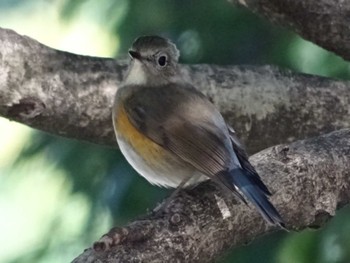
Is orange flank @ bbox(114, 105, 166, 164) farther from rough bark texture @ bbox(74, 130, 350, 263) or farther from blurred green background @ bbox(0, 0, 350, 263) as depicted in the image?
blurred green background @ bbox(0, 0, 350, 263)

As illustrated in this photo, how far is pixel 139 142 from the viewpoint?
8.51ft

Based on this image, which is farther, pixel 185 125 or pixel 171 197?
pixel 185 125

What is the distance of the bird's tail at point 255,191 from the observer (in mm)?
2244

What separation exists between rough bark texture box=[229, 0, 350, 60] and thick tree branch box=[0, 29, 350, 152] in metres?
0.10

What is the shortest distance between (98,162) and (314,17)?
25.2 inches

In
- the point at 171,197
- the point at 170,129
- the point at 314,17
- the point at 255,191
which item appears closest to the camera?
the point at 255,191

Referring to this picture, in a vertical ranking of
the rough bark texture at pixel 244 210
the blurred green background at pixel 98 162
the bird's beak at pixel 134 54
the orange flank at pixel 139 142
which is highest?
the bird's beak at pixel 134 54

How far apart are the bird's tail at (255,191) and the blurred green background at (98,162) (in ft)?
2.05

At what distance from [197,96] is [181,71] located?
0.20 meters

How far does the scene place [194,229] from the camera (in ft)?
7.48

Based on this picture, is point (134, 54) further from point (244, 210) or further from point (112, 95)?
point (244, 210)

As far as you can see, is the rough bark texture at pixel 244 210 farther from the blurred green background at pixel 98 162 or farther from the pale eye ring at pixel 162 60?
the blurred green background at pixel 98 162

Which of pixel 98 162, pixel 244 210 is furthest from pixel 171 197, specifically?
pixel 98 162

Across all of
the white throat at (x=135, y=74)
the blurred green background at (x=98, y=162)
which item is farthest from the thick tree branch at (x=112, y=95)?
the blurred green background at (x=98, y=162)
